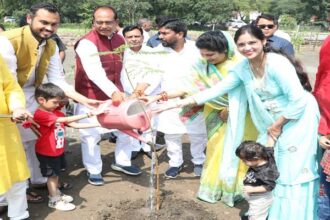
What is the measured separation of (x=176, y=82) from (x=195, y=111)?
401 millimetres

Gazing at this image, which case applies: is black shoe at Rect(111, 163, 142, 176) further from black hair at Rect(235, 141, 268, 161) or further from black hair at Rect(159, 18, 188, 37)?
black hair at Rect(235, 141, 268, 161)

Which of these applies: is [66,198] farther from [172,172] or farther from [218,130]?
[218,130]

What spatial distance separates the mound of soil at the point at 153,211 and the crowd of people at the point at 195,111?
9.7 inches

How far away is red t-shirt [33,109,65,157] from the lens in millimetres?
3289

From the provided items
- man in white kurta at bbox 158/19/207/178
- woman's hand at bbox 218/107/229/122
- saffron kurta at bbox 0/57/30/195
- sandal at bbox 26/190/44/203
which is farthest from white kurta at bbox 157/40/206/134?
saffron kurta at bbox 0/57/30/195

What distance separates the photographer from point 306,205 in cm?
291

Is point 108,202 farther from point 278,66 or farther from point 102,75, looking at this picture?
point 278,66

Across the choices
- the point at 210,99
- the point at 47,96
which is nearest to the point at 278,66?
A: the point at 210,99

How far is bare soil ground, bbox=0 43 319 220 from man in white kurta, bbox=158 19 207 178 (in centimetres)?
32

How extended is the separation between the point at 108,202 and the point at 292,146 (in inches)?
72.9

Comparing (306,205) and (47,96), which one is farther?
(47,96)

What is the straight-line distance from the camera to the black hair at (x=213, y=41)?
342 cm

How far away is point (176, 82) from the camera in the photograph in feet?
13.5

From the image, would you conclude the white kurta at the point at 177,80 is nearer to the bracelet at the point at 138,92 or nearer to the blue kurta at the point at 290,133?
the bracelet at the point at 138,92
